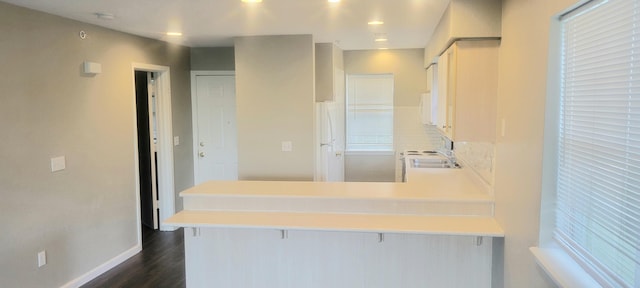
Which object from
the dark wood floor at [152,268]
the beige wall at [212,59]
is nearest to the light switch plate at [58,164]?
the dark wood floor at [152,268]

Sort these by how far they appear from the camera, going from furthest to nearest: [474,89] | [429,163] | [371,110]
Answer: [371,110] → [429,163] → [474,89]

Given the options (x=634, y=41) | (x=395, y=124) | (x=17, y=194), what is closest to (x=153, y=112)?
(x=17, y=194)

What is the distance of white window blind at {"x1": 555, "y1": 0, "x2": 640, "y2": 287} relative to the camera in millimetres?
1432

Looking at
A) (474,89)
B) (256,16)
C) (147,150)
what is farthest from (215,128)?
(474,89)

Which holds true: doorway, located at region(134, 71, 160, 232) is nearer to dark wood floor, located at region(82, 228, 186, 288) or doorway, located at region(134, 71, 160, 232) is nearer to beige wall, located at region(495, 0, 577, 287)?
dark wood floor, located at region(82, 228, 186, 288)

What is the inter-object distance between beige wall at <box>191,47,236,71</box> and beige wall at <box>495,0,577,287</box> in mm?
3646

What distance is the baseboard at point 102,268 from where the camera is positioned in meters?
3.75

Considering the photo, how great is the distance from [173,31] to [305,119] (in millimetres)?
1598

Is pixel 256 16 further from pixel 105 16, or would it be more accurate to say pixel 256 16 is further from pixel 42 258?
pixel 42 258

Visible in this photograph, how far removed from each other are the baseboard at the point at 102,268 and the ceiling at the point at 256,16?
89.2 inches

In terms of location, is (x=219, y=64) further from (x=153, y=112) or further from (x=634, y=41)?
(x=634, y=41)

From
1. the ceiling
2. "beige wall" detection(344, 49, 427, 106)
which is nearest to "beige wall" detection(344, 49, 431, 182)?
"beige wall" detection(344, 49, 427, 106)

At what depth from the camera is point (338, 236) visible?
307 cm

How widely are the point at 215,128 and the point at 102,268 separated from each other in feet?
7.40
